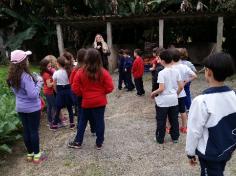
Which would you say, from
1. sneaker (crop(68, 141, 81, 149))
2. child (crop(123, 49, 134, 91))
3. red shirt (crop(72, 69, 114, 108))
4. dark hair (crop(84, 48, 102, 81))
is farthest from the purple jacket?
child (crop(123, 49, 134, 91))

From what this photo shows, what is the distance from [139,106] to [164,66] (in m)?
3.25

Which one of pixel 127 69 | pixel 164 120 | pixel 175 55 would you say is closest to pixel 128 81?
pixel 127 69

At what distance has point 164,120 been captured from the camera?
234 inches

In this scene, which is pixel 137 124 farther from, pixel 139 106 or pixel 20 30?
pixel 20 30

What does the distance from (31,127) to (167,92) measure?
2.12m

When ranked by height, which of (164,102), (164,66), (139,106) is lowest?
(139,106)

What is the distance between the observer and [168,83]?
5.76 meters

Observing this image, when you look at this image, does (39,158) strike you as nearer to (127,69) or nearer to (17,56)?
(17,56)

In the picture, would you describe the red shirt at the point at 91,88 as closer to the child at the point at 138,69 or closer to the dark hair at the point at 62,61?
Result: the dark hair at the point at 62,61

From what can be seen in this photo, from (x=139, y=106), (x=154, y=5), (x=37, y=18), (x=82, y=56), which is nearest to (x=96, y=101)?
(x=82, y=56)

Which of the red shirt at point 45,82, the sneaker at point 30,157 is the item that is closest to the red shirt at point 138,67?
the red shirt at point 45,82

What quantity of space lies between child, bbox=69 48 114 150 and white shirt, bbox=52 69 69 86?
113 centimetres

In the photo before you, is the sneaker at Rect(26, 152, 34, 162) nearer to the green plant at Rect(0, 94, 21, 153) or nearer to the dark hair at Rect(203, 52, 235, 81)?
the green plant at Rect(0, 94, 21, 153)

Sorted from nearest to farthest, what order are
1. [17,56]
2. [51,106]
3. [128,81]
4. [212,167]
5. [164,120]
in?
1. [212,167]
2. [17,56]
3. [164,120]
4. [51,106]
5. [128,81]
